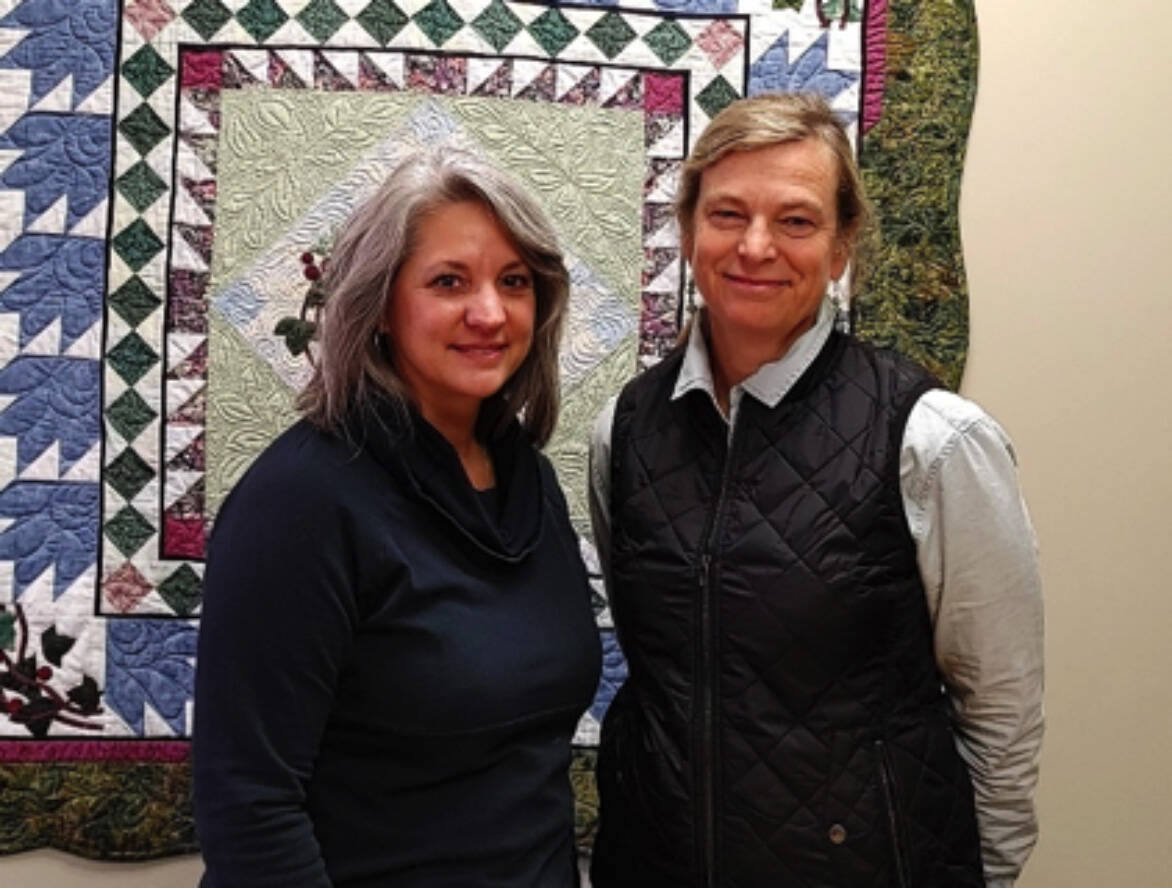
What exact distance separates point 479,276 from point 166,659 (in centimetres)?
96

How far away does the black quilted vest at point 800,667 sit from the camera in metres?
1.25

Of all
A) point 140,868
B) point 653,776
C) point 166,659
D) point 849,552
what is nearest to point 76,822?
point 140,868

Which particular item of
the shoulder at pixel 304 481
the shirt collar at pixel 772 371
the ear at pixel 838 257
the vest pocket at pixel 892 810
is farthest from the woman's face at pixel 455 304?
the vest pocket at pixel 892 810

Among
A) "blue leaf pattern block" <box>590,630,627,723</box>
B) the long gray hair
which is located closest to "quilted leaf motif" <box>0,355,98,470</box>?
the long gray hair

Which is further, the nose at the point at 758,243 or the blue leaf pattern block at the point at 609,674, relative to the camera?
the blue leaf pattern block at the point at 609,674

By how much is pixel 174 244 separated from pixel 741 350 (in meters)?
0.97

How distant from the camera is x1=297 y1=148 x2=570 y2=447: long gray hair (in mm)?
1187

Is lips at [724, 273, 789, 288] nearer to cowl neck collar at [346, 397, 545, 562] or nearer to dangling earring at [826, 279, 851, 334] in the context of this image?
cowl neck collar at [346, 397, 545, 562]

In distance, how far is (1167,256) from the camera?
6.40 ft

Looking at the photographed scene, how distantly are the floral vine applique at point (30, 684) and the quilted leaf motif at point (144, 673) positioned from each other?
6 cm

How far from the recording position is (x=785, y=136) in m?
1.30

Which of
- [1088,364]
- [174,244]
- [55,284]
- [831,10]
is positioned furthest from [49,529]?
[1088,364]

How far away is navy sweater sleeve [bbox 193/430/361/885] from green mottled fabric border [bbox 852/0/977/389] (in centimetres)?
112

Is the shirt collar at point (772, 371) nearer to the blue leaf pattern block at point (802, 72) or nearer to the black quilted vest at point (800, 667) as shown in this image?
the black quilted vest at point (800, 667)
